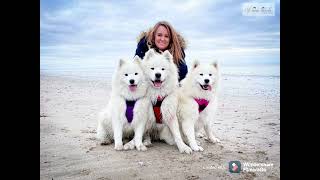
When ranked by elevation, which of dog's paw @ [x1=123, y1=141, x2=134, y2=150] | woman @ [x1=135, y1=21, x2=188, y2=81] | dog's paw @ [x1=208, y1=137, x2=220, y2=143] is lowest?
dog's paw @ [x1=123, y1=141, x2=134, y2=150]

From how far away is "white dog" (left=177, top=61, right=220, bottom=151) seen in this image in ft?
9.14

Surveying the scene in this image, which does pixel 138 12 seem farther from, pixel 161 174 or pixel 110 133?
pixel 161 174

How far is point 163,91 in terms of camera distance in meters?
2.76

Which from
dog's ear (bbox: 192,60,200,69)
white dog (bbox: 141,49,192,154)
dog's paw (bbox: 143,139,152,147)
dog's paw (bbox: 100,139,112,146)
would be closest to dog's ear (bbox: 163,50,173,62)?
white dog (bbox: 141,49,192,154)

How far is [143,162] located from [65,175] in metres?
0.57

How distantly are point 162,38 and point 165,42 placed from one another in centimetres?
7

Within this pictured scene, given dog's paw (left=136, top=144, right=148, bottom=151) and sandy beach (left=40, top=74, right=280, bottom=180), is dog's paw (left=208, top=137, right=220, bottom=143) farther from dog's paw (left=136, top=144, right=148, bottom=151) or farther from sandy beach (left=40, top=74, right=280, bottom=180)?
dog's paw (left=136, top=144, right=148, bottom=151)

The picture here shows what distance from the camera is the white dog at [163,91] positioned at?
2703 mm

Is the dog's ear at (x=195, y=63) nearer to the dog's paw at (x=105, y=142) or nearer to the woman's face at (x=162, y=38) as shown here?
the woman's face at (x=162, y=38)

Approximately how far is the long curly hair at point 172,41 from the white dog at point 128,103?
31cm
